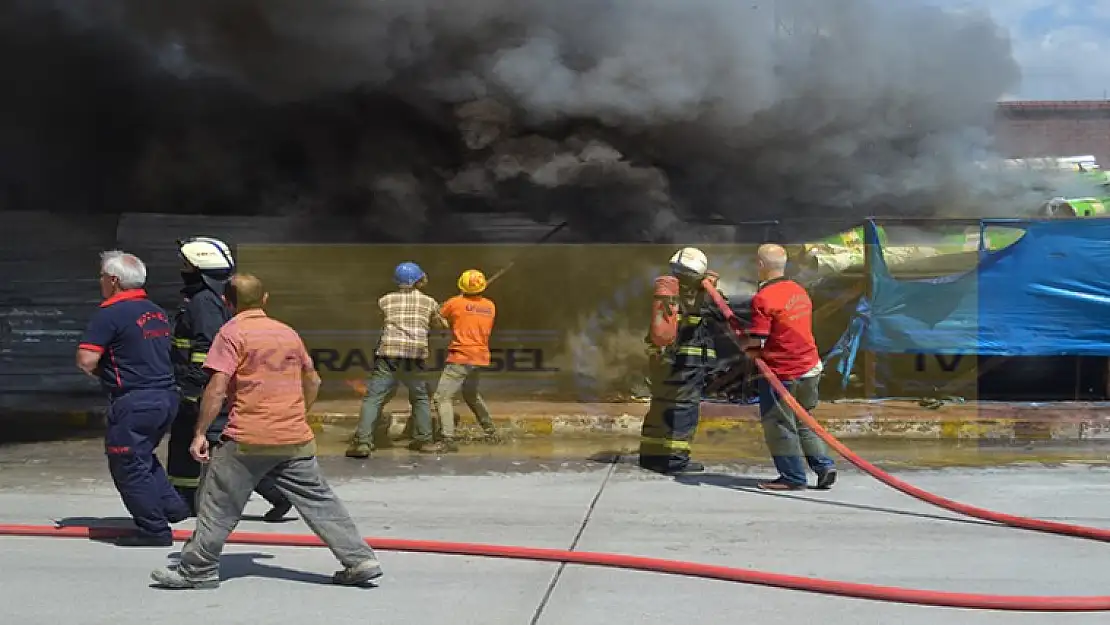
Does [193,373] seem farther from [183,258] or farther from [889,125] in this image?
[889,125]

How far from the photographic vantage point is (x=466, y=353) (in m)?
8.22

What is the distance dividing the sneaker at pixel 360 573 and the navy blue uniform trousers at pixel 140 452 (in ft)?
3.82

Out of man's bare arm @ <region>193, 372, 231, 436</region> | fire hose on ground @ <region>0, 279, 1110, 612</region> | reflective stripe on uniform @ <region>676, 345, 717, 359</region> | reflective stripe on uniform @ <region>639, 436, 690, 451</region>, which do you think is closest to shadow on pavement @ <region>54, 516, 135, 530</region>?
fire hose on ground @ <region>0, 279, 1110, 612</region>

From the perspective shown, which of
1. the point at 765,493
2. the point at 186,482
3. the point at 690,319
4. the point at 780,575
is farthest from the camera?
the point at 690,319

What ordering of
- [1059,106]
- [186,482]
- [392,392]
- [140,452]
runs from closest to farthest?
[140,452]
[186,482]
[392,392]
[1059,106]

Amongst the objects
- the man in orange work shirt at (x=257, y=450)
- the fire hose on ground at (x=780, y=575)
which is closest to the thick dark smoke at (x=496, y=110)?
the fire hose on ground at (x=780, y=575)

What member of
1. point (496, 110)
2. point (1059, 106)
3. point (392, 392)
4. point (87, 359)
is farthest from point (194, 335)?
point (1059, 106)

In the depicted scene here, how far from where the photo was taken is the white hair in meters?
5.15

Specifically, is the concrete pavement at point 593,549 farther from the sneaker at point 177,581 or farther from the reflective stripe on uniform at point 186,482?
the reflective stripe on uniform at point 186,482

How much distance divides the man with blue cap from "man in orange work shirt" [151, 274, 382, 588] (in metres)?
3.44

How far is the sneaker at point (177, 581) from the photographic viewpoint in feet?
14.6

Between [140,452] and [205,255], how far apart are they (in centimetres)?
101

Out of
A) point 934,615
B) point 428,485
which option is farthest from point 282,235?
point 934,615

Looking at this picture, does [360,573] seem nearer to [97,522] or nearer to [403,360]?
[97,522]
